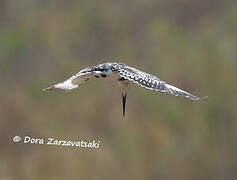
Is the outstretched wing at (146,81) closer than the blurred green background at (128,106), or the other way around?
the outstretched wing at (146,81)

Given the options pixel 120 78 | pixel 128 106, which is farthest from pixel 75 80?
pixel 128 106

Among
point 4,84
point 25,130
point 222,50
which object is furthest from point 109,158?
point 222,50

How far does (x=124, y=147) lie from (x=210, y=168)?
0.65 m

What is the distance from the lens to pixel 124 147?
4.35m

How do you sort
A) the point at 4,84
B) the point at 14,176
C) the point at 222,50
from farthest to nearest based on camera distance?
the point at 222,50 → the point at 4,84 → the point at 14,176

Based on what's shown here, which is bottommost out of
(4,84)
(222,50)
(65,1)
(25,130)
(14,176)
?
(14,176)

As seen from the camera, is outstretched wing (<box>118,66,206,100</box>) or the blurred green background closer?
outstretched wing (<box>118,66,206,100</box>)

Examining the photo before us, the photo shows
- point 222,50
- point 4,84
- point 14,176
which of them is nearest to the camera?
point 14,176

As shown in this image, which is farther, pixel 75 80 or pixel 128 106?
pixel 128 106

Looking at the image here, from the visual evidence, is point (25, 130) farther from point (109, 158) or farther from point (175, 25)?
point (175, 25)

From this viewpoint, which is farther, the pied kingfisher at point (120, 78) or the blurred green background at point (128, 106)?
the blurred green background at point (128, 106)

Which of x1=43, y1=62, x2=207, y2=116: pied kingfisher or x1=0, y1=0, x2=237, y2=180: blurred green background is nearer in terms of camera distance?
x1=43, y1=62, x2=207, y2=116: pied kingfisher

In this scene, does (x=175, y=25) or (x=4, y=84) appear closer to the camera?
(x=4, y=84)

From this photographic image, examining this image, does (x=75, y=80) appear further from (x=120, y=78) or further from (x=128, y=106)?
(x=128, y=106)
